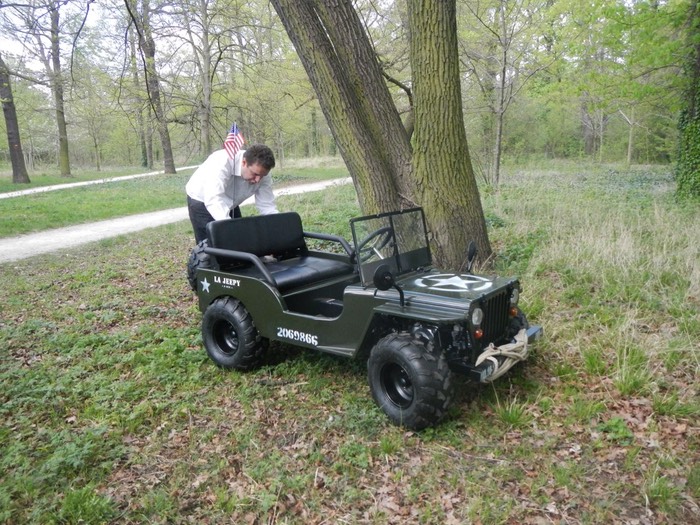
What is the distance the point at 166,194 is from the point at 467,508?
17.7m

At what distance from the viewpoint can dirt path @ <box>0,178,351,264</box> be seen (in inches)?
379

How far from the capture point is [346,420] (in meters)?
3.52

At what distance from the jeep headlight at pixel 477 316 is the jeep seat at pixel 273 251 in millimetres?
1647

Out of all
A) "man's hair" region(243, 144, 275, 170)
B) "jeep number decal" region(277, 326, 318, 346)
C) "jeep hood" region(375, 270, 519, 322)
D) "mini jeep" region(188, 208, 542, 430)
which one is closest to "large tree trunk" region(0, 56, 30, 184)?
"man's hair" region(243, 144, 275, 170)

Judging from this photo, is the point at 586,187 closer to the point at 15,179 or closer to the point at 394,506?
the point at 394,506

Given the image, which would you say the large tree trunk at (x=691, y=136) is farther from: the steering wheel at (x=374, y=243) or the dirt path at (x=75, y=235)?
the dirt path at (x=75, y=235)

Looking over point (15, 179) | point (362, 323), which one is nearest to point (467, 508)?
point (362, 323)

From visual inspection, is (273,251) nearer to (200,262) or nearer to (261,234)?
(261,234)

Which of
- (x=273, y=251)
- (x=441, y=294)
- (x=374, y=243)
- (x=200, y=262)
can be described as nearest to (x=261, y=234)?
(x=273, y=251)

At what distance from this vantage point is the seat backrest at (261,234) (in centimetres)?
451

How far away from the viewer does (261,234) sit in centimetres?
483

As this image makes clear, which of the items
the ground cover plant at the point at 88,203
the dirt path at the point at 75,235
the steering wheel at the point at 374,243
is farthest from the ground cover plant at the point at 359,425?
the ground cover plant at the point at 88,203

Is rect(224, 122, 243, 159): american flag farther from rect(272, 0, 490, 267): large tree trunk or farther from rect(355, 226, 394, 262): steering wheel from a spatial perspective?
rect(355, 226, 394, 262): steering wheel

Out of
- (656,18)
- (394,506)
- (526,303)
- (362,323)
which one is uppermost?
(656,18)
